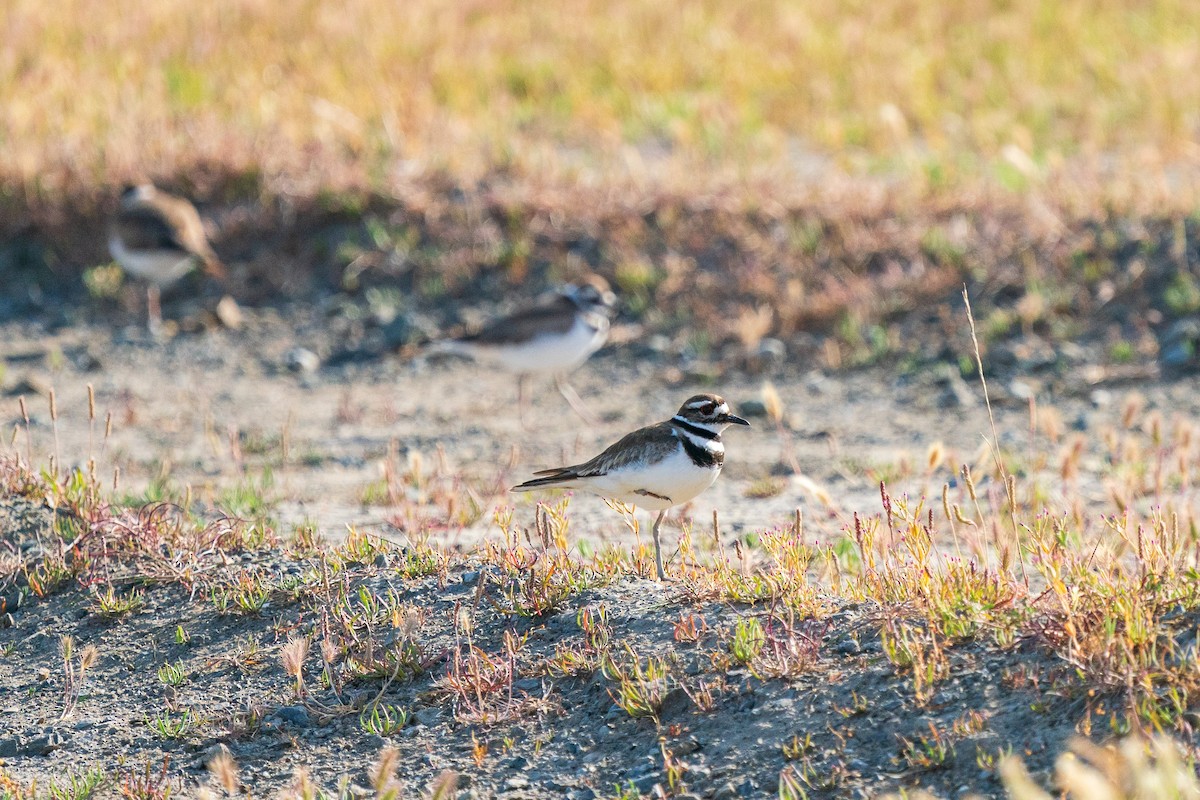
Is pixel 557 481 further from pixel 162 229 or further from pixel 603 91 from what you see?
pixel 603 91

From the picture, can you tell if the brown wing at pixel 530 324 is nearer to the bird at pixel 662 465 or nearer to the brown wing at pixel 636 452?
the bird at pixel 662 465

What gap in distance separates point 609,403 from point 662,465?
5.07 metres

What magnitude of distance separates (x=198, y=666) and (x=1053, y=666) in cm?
301

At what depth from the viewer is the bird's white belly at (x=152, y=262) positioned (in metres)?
11.9

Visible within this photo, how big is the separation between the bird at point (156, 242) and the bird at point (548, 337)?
103 inches

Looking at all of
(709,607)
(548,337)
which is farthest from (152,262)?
(709,607)

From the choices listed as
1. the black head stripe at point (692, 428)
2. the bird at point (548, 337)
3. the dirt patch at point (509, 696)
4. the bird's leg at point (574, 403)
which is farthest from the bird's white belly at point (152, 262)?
the black head stripe at point (692, 428)

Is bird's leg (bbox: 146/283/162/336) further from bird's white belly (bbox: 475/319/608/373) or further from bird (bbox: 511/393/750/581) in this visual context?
bird (bbox: 511/393/750/581)

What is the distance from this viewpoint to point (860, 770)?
4.45m

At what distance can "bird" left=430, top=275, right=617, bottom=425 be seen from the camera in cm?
1027

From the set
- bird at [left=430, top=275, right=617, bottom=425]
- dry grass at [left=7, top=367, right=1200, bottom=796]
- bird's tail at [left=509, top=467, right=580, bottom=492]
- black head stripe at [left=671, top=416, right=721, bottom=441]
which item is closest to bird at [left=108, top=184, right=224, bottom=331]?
bird at [left=430, top=275, right=617, bottom=425]

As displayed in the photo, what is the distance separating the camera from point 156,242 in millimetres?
11781

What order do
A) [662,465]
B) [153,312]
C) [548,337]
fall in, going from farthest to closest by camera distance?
[153,312]
[548,337]
[662,465]

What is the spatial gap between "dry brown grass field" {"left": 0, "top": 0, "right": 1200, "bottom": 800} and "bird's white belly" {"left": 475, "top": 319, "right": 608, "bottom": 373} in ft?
1.47
